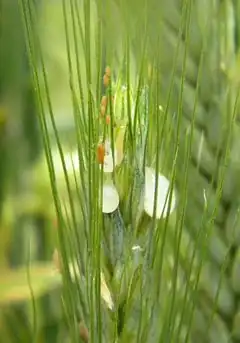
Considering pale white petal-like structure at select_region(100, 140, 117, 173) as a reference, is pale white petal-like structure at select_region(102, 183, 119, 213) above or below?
below

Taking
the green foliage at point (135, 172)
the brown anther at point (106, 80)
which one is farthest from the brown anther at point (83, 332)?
the brown anther at point (106, 80)

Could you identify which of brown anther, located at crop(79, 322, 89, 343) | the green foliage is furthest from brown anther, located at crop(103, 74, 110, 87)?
brown anther, located at crop(79, 322, 89, 343)

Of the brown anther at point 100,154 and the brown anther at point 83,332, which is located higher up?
the brown anther at point 100,154

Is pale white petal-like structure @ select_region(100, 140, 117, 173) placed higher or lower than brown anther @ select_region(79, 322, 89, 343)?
higher

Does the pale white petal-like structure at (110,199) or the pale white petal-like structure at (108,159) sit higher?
the pale white petal-like structure at (108,159)

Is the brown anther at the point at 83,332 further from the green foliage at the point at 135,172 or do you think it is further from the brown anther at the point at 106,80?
the brown anther at the point at 106,80

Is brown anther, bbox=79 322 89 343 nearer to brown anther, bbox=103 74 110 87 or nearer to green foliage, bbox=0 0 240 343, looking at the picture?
green foliage, bbox=0 0 240 343

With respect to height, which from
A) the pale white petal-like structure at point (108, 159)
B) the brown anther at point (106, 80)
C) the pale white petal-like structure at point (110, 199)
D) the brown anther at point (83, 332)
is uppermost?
the brown anther at point (106, 80)

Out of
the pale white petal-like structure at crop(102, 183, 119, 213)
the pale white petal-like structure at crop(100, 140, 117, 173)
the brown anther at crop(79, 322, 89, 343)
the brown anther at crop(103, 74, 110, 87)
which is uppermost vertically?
the brown anther at crop(103, 74, 110, 87)
